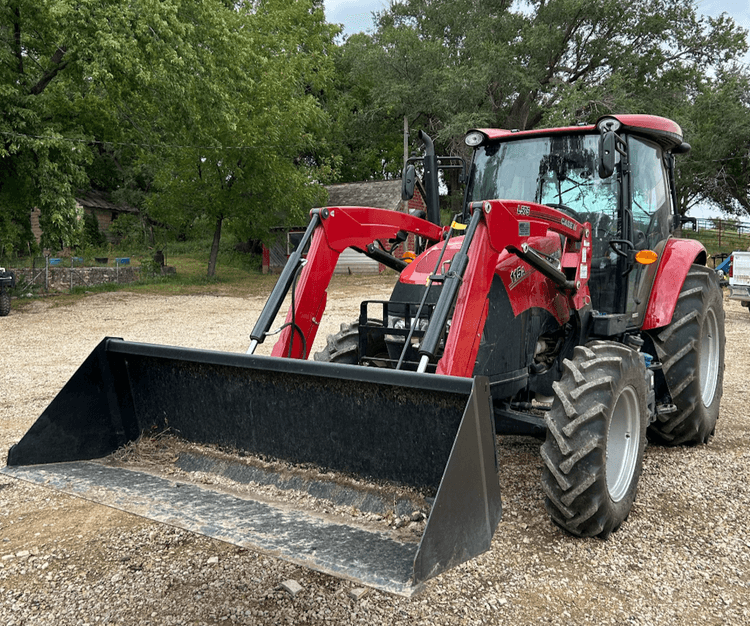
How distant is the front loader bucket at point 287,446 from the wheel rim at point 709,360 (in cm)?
353

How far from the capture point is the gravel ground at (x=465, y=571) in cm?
298

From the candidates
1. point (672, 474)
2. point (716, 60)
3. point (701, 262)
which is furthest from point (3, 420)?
point (716, 60)

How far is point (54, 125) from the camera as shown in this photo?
53.8 feet

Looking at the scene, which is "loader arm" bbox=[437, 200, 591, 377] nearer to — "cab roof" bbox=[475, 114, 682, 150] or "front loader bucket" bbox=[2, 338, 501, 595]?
"front loader bucket" bbox=[2, 338, 501, 595]

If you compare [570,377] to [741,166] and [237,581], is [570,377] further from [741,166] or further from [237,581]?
[741,166]

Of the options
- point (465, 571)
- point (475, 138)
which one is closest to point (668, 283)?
point (475, 138)

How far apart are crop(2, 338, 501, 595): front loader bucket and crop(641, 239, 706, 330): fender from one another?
2724 mm

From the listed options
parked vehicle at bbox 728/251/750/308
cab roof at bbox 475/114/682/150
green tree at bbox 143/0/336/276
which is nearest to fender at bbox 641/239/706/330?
cab roof at bbox 475/114/682/150

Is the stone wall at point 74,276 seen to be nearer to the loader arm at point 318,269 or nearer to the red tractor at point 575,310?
the loader arm at point 318,269

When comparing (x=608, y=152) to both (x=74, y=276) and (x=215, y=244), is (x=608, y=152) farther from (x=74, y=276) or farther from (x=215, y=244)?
(x=215, y=244)

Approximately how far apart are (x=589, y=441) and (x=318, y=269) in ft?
6.23

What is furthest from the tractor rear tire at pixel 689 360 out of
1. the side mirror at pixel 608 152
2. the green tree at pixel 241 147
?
the green tree at pixel 241 147

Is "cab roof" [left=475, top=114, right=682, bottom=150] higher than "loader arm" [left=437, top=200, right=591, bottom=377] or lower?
higher

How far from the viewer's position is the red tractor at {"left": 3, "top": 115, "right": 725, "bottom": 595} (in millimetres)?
2754
